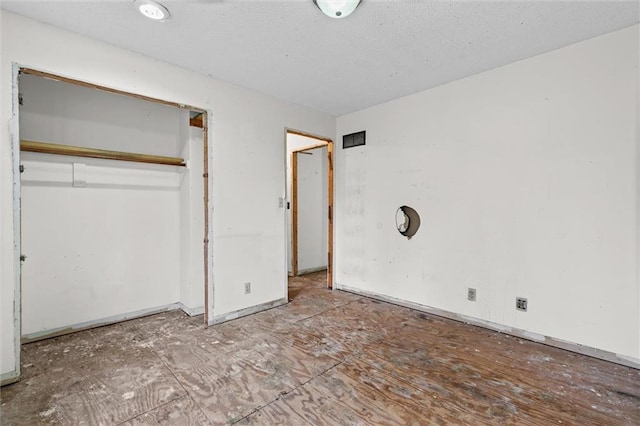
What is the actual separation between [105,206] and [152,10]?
76.8 inches

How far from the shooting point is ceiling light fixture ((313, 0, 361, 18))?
5.80 ft

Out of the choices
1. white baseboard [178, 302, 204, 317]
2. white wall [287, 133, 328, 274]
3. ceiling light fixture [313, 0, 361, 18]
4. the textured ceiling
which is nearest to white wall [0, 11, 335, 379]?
the textured ceiling

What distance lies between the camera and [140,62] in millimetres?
2438

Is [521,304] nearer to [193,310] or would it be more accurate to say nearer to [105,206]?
[193,310]

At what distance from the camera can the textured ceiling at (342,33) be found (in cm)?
188

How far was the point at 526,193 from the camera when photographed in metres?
2.56

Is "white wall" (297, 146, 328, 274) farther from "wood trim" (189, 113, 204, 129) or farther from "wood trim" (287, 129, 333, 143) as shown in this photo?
"wood trim" (189, 113, 204, 129)

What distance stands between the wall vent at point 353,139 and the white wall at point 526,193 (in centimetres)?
27

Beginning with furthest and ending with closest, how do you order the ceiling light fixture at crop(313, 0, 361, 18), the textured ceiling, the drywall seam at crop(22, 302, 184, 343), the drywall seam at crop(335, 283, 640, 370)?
the drywall seam at crop(22, 302, 184, 343) → the drywall seam at crop(335, 283, 640, 370) → the textured ceiling → the ceiling light fixture at crop(313, 0, 361, 18)

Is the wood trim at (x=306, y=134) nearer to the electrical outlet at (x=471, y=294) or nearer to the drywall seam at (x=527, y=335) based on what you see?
the drywall seam at (x=527, y=335)

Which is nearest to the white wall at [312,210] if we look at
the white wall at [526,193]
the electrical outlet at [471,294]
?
the white wall at [526,193]

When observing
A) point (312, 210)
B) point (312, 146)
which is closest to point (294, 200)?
point (312, 210)

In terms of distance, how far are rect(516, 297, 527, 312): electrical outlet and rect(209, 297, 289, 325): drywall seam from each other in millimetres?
2435

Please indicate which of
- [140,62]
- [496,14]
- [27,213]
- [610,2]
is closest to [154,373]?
[27,213]
